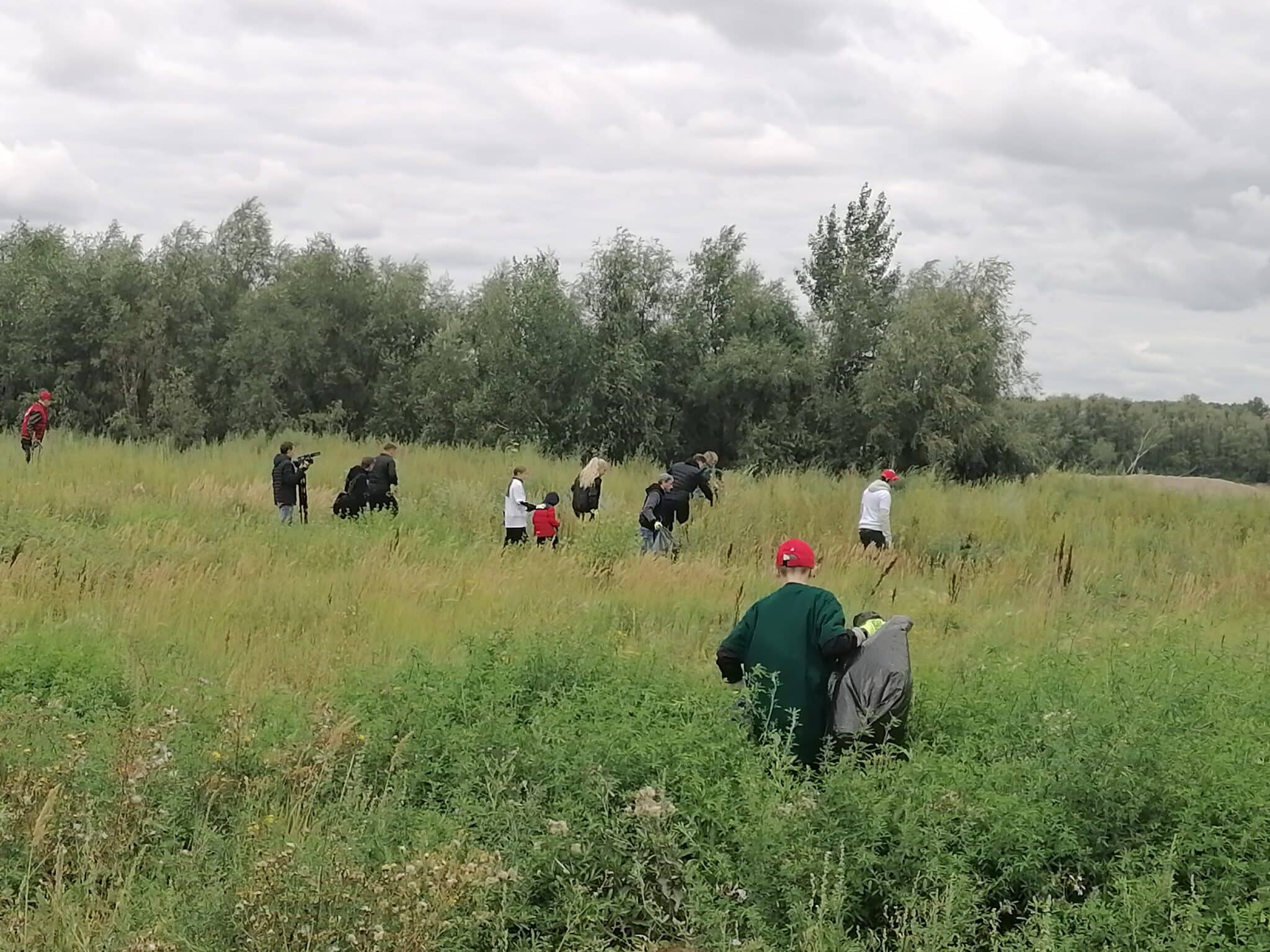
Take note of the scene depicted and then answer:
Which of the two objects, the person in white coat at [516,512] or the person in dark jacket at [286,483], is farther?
the person in dark jacket at [286,483]

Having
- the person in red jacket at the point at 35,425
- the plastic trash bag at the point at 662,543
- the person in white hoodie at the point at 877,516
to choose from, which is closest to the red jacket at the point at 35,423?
the person in red jacket at the point at 35,425

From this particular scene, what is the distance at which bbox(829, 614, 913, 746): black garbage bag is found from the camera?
5770 mm

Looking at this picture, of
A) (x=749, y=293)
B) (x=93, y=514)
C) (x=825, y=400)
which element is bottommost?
(x=93, y=514)

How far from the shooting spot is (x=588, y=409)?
3147cm

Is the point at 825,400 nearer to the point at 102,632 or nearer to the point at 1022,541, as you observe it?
the point at 1022,541

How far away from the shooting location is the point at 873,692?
5.79m

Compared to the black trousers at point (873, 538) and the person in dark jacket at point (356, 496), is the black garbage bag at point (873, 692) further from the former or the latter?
the person in dark jacket at point (356, 496)

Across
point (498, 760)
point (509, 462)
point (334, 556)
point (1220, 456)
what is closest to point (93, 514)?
point (334, 556)

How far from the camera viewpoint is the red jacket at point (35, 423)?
60.8ft

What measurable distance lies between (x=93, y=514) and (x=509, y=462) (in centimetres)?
946

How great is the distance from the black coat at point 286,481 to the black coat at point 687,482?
5.24m

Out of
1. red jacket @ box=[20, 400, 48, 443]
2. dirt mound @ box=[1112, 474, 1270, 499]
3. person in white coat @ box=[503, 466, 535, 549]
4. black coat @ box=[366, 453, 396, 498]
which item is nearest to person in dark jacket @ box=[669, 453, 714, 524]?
person in white coat @ box=[503, 466, 535, 549]

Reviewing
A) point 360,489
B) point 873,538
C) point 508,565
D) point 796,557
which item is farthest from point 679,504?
point 796,557

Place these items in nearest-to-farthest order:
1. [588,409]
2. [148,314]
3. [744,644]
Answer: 1. [744,644]
2. [588,409]
3. [148,314]
